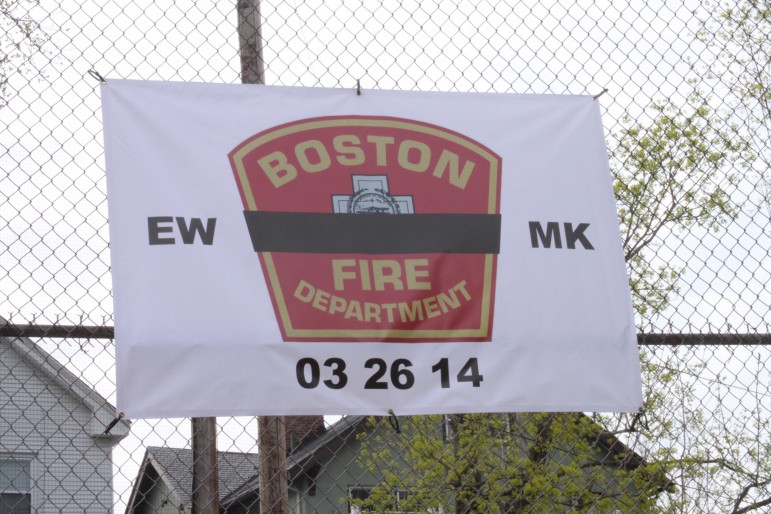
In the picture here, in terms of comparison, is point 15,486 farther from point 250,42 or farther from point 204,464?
point 250,42

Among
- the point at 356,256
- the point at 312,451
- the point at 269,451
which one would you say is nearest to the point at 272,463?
the point at 269,451

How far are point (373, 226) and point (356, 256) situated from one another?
134 millimetres

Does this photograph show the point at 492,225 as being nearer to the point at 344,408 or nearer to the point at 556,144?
the point at 556,144

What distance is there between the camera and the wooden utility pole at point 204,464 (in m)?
3.46

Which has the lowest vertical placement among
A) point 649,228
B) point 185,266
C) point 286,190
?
point 185,266

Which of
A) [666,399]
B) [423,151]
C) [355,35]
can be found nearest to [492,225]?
[423,151]

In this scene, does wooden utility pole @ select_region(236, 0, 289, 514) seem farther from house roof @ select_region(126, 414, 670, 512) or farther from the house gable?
the house gable

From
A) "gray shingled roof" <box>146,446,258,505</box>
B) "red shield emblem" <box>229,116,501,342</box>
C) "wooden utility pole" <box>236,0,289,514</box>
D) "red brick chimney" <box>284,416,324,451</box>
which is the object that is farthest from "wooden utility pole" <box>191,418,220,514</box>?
"red brick chimney" <box>284,416,324,451</box>

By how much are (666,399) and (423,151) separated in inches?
149

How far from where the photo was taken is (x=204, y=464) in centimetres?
346

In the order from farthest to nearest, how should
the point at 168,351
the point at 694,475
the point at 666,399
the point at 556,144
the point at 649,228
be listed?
the point at 649,228 → the point at 666,399 → the point at 694,475 → the point at 556,144 → the point at 168,351

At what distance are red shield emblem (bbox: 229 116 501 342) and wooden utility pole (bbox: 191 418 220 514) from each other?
0.51 meters

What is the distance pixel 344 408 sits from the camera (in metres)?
3.24

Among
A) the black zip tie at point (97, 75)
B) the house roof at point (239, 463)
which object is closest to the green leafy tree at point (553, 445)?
the house roof at point (239, 463)
